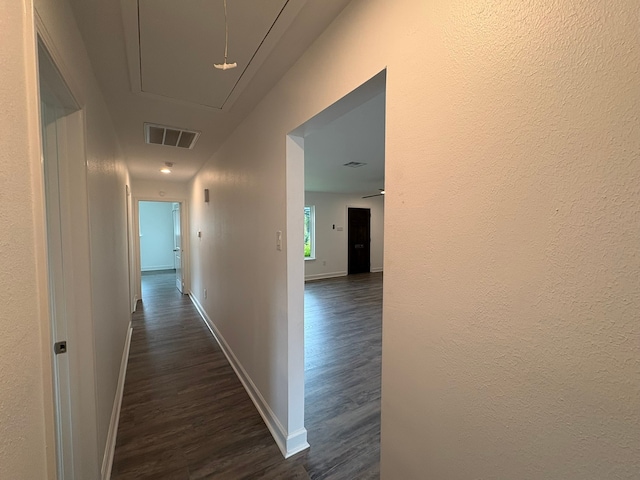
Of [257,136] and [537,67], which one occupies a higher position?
[257,136]

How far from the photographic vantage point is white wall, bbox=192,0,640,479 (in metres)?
0.48

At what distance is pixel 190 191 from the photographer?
527 cm

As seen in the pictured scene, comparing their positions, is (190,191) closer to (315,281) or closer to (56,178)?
(315,281)

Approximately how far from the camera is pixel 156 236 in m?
→ 8.72

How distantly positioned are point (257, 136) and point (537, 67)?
5.91 ft

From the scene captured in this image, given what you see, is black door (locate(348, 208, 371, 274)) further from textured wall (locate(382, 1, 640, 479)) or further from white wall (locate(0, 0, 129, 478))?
white wall (locate(0, 0, 129, 478))

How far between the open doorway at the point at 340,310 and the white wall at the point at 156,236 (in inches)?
193

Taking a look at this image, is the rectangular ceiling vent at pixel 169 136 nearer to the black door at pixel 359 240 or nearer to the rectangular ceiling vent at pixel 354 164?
the rectangular ceiling vent at pixel 354 164

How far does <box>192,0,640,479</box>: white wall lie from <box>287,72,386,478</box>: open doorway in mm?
300

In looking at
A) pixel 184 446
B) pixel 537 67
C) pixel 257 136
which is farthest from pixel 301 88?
pixel 184 446

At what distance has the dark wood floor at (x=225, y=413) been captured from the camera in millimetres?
1630

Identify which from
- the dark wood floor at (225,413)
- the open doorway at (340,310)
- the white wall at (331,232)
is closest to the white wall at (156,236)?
the white wall at (331,232)

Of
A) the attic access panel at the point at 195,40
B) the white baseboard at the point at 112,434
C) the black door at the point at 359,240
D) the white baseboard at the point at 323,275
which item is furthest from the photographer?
the black door at the point at 359,240

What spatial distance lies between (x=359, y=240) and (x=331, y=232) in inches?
42.1
